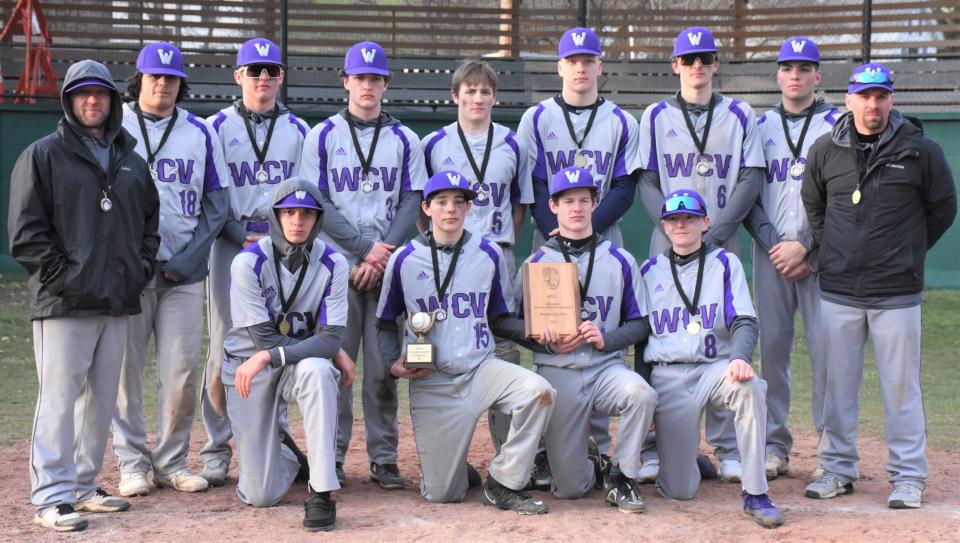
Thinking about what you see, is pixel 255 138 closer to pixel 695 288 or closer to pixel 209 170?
pixel 209 170

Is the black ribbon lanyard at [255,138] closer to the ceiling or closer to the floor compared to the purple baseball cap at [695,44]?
A: closer to the floor

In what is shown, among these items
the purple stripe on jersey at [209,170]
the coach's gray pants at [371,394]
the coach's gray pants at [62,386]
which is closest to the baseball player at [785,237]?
the coach's gray pants at [371,394]

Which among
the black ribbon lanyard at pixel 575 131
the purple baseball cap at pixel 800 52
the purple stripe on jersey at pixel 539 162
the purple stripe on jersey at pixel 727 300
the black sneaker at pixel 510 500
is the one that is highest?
the purple baseball cap at pixel 800 52

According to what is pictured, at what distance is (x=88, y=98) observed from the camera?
5.63m

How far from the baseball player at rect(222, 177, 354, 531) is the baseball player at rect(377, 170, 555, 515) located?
347mm

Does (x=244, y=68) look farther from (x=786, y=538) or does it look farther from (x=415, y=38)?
(x=415, y=38)

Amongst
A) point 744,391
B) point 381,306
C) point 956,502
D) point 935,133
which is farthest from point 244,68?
point 935,133

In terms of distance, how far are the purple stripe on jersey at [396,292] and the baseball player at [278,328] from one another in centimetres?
28

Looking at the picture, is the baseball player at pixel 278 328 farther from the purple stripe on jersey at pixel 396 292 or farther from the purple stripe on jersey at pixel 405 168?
the purple stripe on jersey at pixel 405 168

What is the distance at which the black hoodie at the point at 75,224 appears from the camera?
17.9 feet

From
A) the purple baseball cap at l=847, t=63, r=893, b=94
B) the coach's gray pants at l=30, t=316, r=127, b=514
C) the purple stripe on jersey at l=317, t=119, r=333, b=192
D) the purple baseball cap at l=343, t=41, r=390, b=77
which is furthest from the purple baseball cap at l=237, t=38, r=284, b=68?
the purple baseball cap at l=847, t=63, r=893, b=94

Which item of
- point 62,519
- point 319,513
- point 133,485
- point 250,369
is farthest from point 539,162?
point 62,519

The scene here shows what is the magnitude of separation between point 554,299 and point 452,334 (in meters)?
0.55

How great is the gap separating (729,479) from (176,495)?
295 centimetres
